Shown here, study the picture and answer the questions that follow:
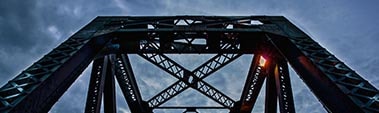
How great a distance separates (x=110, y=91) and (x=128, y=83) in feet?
8.74

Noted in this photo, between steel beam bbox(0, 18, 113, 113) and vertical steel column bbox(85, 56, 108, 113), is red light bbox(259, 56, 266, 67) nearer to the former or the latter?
vertical steel column bbox(85, 56, 108, 113)

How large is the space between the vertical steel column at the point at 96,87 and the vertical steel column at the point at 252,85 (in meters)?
6.07

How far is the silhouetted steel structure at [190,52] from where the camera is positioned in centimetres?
536

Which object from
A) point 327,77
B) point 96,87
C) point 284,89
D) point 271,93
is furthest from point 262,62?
point 96,87

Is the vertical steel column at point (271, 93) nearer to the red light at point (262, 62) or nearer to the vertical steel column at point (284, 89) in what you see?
the vertical steel column at point (284, 89)

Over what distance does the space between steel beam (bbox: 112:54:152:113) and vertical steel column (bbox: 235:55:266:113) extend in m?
4.95

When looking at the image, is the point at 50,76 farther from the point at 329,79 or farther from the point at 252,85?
the point at 252,85

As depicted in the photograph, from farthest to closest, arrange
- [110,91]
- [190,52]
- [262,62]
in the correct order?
1. [262,62]
2. [110,91]
3. [190,52]

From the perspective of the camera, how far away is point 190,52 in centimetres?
941

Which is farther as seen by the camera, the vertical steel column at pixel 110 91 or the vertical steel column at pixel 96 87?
the vertical steel column at pixel 110 91

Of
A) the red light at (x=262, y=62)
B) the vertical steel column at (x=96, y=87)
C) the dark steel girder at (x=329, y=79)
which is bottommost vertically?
the dark steel girder at (x=329, y=79)

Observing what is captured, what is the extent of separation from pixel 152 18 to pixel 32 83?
502cm

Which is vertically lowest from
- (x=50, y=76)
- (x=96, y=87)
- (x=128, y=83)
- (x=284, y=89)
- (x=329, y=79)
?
(x=329, y=79)

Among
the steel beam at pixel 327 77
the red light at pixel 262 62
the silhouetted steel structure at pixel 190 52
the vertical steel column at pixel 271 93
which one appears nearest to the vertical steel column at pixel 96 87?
the silhouetted steel structure at pixel 190 52
